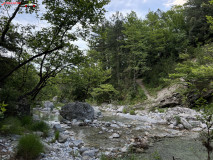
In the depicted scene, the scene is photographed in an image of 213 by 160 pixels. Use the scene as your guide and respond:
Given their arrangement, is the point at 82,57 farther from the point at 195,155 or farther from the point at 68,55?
the point at 195,155

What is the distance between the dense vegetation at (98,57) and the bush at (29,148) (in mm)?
1999

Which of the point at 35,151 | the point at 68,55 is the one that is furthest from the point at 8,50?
the point at 35,151

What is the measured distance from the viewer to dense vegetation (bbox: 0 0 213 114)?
16.7 feet

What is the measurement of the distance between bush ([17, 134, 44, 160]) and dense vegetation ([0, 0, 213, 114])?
1999 millimetres

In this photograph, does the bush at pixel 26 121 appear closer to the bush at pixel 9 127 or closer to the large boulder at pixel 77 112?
the bush at pixel 9 127

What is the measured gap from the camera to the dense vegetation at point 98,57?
510 cm

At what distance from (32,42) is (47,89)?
543 centimetres

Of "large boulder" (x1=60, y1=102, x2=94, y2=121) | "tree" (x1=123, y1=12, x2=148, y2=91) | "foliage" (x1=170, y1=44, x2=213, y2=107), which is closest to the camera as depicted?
"foliage" (x1=170, y1=44, x2=213, y2=107)

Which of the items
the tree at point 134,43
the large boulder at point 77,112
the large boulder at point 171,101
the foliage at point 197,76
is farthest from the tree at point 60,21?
the tree at point 134,43

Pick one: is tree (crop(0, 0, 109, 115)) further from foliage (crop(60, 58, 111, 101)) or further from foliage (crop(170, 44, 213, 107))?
foliage (crop(170, 44, 213, 107))

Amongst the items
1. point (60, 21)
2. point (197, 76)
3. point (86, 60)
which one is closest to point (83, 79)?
point (86, 60)

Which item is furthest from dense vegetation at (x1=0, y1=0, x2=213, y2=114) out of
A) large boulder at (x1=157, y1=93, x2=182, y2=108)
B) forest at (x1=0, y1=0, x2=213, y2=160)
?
large boulder at (x1=157, y1=93, x2=182, y2=108)

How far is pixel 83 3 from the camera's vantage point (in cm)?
444

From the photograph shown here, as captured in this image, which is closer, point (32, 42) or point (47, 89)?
point (32, 42)
